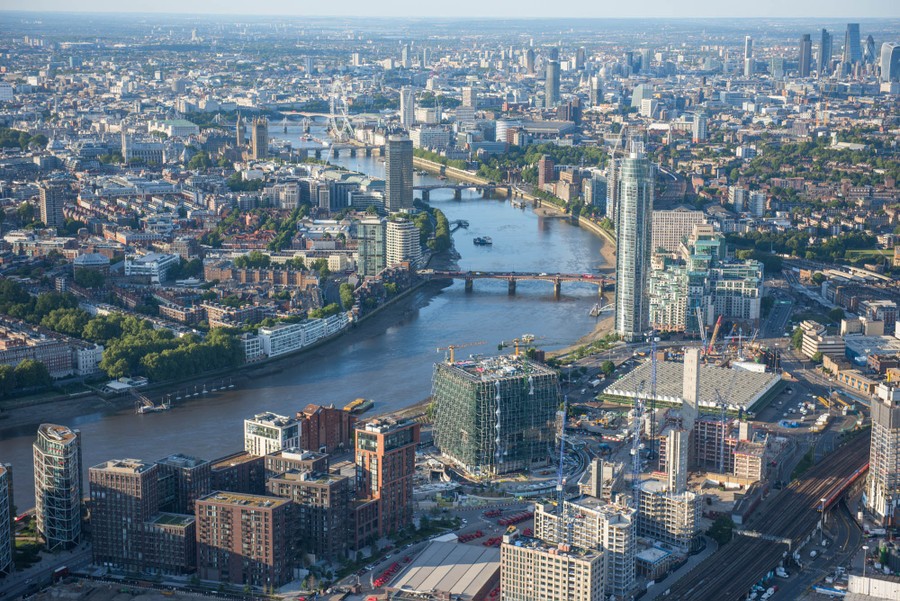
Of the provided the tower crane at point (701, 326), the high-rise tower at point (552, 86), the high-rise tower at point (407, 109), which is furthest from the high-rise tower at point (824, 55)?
the tower crane at point (701, 326)

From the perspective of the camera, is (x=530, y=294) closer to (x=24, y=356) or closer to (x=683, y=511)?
(x=24, y=356)

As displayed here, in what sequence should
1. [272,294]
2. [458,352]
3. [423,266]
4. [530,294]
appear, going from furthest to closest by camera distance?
[423,266]
[530,294]
[272,294]
[458,352]

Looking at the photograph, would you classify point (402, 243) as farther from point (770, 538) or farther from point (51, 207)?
point (770, 538)

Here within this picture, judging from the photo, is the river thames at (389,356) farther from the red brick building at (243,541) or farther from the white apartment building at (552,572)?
the white apartment building at (552,572)

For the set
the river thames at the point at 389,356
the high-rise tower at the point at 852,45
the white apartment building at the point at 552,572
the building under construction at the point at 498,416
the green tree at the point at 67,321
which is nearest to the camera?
the white apartment building at the point at 552,572

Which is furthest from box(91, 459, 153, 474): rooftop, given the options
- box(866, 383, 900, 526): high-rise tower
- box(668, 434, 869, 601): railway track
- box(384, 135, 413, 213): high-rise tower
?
box(384, 135, 413, 213): high-rise tower

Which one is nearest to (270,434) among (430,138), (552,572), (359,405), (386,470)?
(386,470)

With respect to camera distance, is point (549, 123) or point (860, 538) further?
point (549, 123)

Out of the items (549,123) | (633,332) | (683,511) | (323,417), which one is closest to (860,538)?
(683,511)
